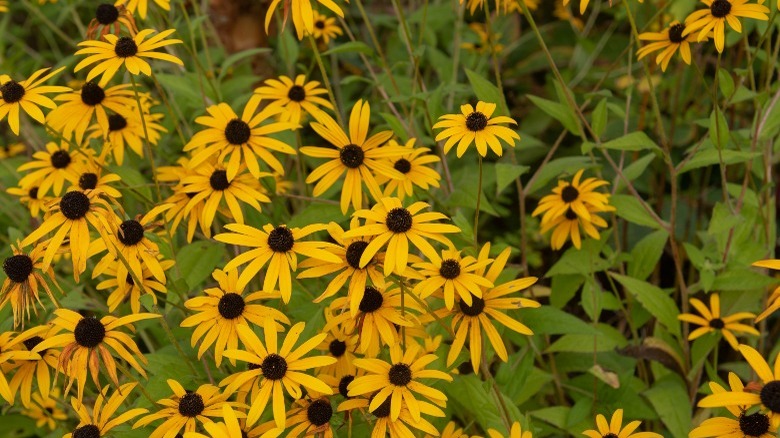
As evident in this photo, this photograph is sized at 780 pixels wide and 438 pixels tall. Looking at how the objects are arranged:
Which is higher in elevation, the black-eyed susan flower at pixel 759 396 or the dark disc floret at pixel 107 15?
the dark disc floret at pixel 107 15

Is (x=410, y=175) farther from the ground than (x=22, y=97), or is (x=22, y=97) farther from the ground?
(x=22, y=97)

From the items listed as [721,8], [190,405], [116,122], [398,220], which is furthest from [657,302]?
[116,122]

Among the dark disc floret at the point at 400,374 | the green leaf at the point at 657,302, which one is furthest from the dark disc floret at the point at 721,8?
the dark disc floret at the point at 400,374

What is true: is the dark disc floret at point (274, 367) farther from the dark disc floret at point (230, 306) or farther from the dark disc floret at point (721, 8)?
the dark disc floret at point (721, 8)

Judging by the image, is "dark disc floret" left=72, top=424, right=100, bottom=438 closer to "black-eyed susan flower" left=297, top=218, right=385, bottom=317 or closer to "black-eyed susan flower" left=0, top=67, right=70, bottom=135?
"black-eyed susan flower" left=297, top=218, right=385, bottom=317

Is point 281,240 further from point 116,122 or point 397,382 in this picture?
point 116,122

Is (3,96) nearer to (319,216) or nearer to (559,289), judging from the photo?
(319,216)

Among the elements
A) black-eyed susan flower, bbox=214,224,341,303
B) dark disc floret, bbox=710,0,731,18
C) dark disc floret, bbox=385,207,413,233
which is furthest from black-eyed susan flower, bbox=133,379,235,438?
dark disc floret, bbox=710,0,731,18
